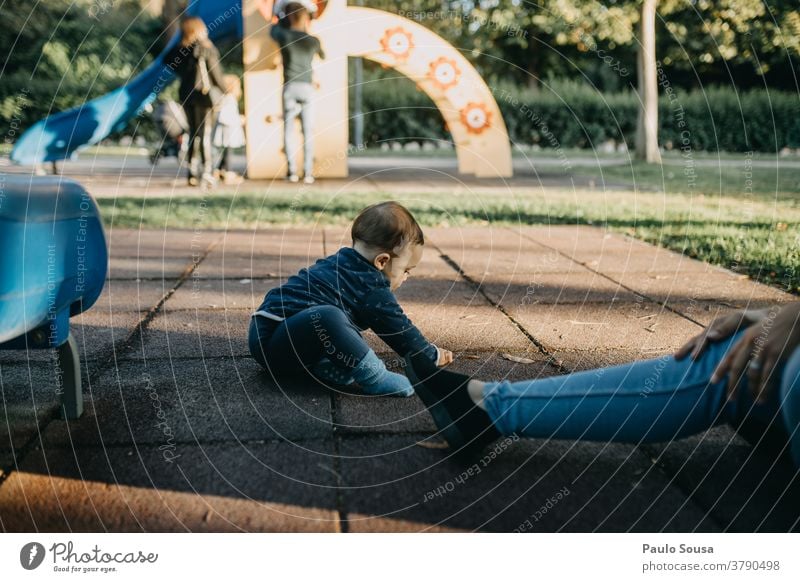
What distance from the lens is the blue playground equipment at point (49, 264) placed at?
6.23ft

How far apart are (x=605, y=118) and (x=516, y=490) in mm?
20549

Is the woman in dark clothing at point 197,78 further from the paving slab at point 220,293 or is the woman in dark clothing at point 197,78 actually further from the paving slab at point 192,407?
the paving slab at point 192,407

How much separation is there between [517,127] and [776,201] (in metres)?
13.8

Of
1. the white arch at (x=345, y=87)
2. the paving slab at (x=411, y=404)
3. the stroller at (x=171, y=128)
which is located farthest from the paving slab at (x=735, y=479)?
the stroller at (x=171, y=128)

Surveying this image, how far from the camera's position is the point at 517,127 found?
21.5 m

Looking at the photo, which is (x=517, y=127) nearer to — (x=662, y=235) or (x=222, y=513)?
(x=662, y=235)

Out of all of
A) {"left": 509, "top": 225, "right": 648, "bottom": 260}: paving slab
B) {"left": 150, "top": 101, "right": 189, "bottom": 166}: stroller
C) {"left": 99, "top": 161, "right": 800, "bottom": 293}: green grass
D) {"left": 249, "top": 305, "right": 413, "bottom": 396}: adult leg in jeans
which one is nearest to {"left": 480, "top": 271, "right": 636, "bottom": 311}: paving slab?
{"left": 509, "top": 225, "right": 648, "bottom": 260}: paving slab

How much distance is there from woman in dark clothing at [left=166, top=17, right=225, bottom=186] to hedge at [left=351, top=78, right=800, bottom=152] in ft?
33.5

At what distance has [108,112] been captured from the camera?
34.7 ft

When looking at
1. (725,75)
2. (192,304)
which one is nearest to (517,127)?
(725,75)

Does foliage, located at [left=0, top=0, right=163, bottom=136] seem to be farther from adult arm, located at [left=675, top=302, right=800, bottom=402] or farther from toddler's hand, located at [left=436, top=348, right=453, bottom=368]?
adult arm, located at [left=675, top=302, right=800, bottom=402]

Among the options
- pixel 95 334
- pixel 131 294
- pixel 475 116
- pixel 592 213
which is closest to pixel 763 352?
pixel 95 334

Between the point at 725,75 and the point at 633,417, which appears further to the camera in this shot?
the point at 725,75

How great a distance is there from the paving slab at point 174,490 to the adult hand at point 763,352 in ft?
3.06
